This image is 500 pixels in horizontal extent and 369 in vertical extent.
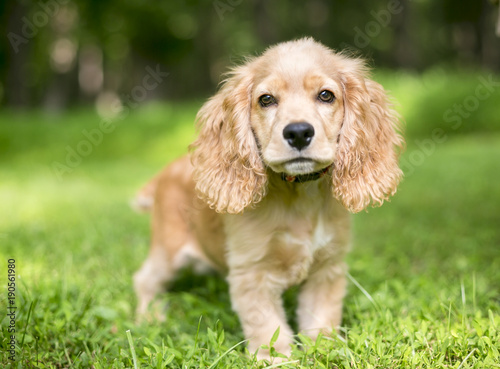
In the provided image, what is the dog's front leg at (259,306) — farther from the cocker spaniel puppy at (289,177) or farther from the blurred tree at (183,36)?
the blurred tree at (183,36)

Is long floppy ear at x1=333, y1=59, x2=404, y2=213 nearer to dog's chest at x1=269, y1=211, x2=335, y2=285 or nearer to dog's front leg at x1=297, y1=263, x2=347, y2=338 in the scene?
dog's chest at x1=269, y1=211, x2=335, y2=285

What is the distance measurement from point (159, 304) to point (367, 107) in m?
1.88

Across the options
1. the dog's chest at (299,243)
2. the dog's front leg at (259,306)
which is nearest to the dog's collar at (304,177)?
the dog's chest at (299,243)

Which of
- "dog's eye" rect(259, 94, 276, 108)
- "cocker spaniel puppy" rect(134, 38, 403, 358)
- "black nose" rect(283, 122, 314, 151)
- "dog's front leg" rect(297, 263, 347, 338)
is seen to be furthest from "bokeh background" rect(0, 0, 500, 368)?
"black nose" rect(283, 122, 314, 151)

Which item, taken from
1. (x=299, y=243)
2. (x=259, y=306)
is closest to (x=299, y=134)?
(x=299, y=243)

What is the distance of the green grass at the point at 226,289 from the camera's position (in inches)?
90.4

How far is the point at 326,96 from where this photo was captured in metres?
2.51

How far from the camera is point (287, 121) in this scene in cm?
226

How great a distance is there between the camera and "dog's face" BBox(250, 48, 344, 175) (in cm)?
224

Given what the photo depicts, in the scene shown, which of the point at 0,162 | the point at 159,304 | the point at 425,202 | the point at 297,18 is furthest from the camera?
the point at 297,18

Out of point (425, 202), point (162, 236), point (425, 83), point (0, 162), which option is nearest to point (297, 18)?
point (425, 83)

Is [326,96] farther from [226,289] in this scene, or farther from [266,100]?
[226,289]

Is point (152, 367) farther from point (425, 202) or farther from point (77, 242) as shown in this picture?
point (425, 202)

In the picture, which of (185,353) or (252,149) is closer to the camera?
(185,353)
